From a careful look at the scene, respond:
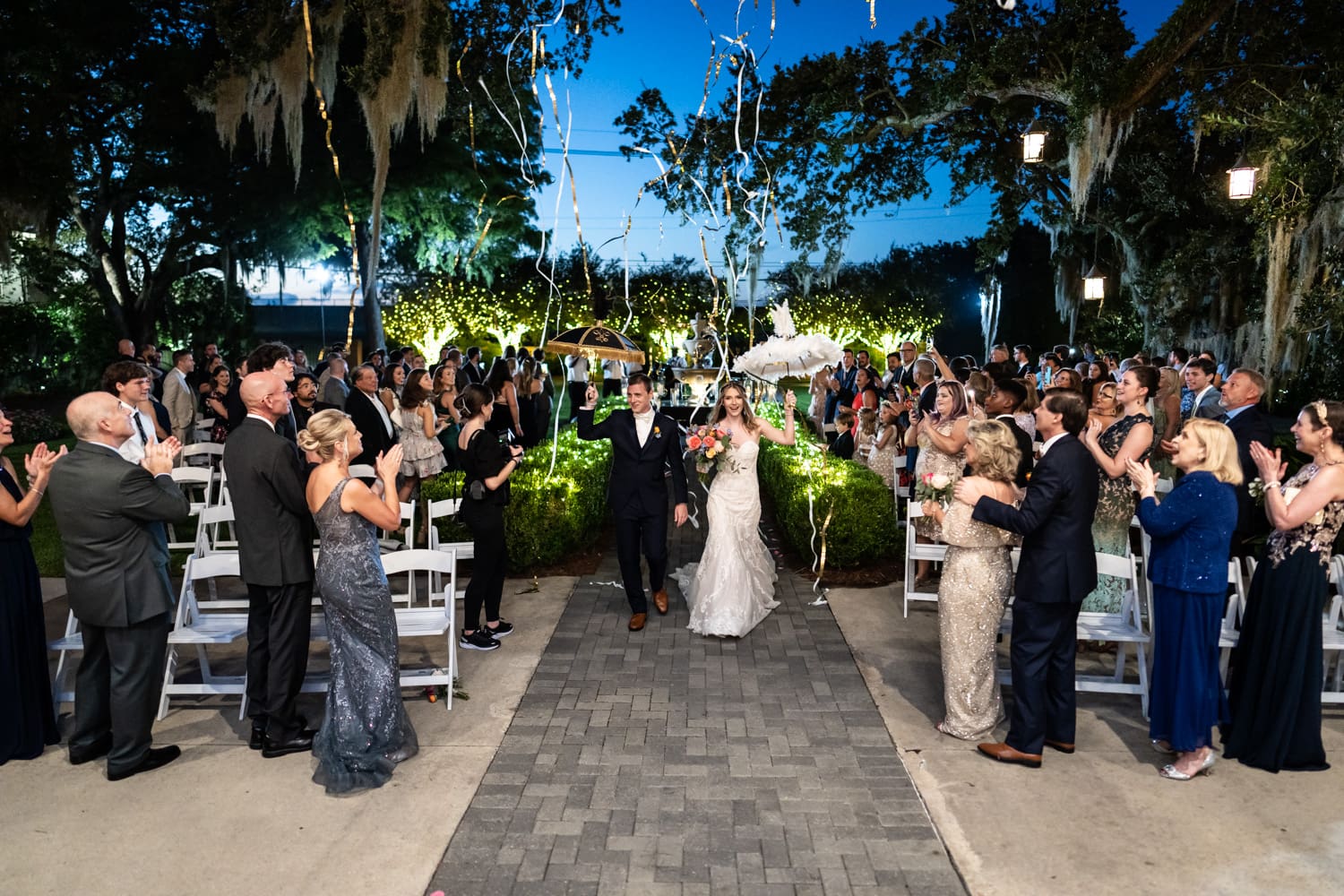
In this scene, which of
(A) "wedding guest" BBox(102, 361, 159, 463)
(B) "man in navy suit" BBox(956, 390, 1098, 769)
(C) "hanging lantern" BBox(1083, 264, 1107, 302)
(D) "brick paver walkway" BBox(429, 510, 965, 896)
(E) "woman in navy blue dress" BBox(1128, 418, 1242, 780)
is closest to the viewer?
(D) "brick paver walkway" BBox(429, 510, 965, 896)

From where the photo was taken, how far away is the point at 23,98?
16469 millimetres

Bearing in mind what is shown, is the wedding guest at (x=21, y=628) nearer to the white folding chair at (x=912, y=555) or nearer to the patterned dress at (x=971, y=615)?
the patterned dress at (x=971, y=615)

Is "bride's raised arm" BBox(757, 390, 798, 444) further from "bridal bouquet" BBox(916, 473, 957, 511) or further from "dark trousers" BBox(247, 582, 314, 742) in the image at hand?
"dark trousers" BBox(247, 582, 314, 742)

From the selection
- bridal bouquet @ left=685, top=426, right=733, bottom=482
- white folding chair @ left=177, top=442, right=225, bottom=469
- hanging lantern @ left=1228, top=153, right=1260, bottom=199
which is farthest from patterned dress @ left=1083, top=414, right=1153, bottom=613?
white folding chair @ left=177, top=442, right=225, bottom=469

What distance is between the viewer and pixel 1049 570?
4531mm

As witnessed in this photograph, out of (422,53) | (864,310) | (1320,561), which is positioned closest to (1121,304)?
(864,310)

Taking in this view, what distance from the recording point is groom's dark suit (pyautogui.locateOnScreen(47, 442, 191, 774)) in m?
4.30

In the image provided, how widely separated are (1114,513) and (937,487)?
1793mm

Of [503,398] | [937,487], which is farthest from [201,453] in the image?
[937,487]

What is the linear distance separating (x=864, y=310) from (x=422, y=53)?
91.4 ft

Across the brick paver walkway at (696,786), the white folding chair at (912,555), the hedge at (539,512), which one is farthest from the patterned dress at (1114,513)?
the hedge at (539,512)

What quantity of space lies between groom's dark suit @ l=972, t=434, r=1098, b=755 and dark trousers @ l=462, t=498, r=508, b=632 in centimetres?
330

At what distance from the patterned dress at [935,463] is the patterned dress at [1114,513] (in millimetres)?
985

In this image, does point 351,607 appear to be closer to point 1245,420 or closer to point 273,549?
point 273,549
